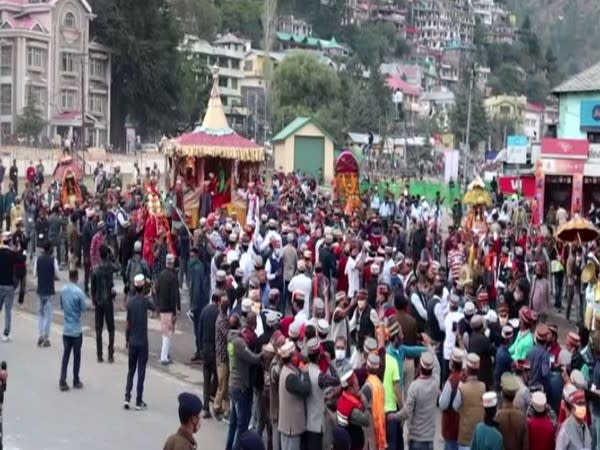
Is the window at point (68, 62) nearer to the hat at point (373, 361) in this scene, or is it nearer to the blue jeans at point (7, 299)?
the blue jeans at point (7, 299)

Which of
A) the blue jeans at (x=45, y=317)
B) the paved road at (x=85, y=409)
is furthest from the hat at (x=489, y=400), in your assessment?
the blue jeans at (x=45, y=317)

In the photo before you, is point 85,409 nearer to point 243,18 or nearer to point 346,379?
point 346,379

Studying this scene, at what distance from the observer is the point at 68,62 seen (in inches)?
2864

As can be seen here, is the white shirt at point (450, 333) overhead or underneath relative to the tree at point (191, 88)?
underneath

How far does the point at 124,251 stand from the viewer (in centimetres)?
1948

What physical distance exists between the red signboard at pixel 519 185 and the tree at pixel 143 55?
38807 millimetres

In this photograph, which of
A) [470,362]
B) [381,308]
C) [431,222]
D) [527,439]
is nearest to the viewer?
[527,439]

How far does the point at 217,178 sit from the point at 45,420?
1633cm

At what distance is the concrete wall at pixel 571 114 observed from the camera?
38719 millimetres

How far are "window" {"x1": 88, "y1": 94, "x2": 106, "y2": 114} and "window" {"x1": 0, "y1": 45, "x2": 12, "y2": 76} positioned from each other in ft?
21.8

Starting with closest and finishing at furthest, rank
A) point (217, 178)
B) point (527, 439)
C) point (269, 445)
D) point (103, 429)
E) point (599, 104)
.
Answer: point (527, 439) < point (269, 445) < point (103, 429) < point (217, 178) < point (599, 104)

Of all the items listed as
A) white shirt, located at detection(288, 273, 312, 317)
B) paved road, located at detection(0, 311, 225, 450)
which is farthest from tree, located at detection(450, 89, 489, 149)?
paved road, located at detection(0, 311, 225, 450)

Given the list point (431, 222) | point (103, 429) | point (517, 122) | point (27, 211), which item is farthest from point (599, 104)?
point (517, 122)

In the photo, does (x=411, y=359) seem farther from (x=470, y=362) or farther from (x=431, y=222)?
(x=431, y=222)
